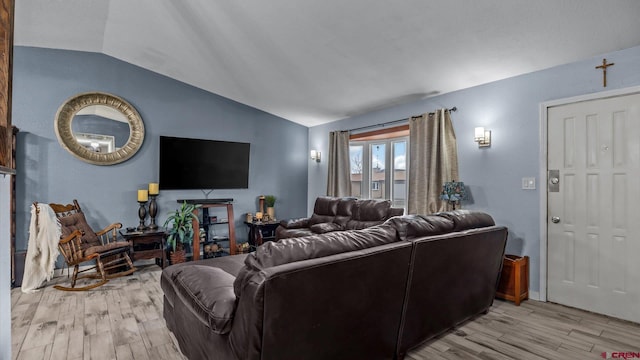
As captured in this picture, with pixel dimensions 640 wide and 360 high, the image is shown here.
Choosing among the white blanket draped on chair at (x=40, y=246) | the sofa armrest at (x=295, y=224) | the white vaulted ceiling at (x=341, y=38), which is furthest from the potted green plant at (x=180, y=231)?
the white vaulted ceiling at (x=341, y=38)

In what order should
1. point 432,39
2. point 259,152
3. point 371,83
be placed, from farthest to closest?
point 259,152, point 371,83, point 432,39

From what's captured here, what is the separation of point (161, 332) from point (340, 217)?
2953mm

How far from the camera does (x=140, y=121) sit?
14.9ft

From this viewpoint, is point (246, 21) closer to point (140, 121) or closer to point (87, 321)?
point (140, 121)

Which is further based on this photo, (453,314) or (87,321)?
(87,321)

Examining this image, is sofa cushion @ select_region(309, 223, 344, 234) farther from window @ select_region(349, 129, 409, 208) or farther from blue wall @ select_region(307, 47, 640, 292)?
blue wall @ select_region(307, 47, 640, 292)

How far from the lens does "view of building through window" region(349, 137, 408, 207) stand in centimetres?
507

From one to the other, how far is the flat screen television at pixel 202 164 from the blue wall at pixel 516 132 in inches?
132

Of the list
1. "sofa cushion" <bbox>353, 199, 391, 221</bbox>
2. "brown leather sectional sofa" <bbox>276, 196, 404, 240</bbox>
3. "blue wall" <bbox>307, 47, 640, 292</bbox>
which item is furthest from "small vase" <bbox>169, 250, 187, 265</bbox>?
Result: "blue wall" <bbox>307, 47, 640, 292</bbox>

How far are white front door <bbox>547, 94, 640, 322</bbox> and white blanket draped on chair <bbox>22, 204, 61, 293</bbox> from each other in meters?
5.20

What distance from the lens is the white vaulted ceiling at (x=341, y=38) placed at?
8.59 ft

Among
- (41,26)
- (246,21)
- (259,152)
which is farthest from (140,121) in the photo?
(246,21)

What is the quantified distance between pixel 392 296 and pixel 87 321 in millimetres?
2603

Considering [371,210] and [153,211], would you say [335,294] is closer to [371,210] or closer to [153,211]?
[371,210]
